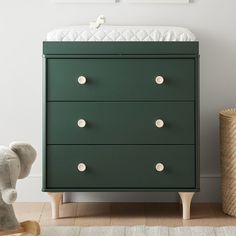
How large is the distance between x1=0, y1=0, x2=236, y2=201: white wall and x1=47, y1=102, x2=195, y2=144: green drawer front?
0.42 meters

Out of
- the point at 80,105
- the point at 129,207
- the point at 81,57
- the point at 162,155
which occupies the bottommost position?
the point at 129,207

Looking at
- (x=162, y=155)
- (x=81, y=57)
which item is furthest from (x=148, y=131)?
(x=81, y=57)

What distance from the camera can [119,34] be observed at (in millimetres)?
3562

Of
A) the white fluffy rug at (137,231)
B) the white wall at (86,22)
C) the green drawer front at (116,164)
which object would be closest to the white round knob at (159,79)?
the green drawer front at (116,164)

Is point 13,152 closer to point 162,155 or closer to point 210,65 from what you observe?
Answer: point 162,155

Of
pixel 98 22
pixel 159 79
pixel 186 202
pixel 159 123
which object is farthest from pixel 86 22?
pixel 186 202

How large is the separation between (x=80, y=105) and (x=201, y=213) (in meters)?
0.83

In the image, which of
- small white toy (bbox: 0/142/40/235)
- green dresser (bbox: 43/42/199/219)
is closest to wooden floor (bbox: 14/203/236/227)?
green dresser (bbox: 43/42/199/219)

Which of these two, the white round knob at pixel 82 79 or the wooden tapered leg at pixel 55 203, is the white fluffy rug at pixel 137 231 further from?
the white round knob at pixel 82 79

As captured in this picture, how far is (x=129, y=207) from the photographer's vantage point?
3.89 metres

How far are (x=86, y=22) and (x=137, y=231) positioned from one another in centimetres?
115

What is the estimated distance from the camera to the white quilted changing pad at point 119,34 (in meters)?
3.55

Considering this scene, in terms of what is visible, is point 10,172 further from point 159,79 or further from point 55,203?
point 159,79

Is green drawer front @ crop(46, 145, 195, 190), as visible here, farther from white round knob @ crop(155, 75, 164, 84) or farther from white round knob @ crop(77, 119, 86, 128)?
white round knob @ crop(155, 75, 164, 84)
